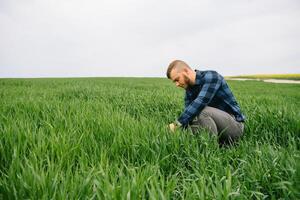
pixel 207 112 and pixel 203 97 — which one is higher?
pixel 203 97

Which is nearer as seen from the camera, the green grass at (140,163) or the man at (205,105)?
the green grass at (140,163)

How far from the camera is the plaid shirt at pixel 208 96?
11.3 feet

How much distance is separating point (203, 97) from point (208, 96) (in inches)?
2.9

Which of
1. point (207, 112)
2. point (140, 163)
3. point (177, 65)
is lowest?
point (140, 163)

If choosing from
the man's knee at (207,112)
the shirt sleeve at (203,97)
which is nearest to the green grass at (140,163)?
the shirt sleeve at (203,97)

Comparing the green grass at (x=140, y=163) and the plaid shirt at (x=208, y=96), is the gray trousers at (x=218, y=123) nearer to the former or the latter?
the plaid shirt at (x=208, y=96)

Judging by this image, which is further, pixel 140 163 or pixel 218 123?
pixel 218 123

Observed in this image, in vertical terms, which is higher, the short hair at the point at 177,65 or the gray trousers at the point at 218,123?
the short hair at the point at 177,65

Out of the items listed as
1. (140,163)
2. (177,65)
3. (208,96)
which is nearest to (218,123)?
(208,96)

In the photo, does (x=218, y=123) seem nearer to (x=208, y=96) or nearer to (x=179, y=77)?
(x=208, y=96)

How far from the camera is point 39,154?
2.34 meters

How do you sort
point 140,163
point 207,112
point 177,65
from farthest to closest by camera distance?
point 207,112 → point 177,65 → point 140,163

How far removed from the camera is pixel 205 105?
11.5ft

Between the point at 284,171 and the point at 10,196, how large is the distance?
1940 millimetres
